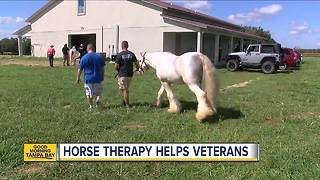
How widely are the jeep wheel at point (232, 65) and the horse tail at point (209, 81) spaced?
18.7 meters

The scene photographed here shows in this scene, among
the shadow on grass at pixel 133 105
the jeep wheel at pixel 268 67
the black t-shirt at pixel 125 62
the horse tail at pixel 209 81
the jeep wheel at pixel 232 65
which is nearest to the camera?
the horse tail at pixel 209 81

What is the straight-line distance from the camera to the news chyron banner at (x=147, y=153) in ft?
19.0

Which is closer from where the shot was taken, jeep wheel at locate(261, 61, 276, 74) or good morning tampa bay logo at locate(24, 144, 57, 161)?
good morning tampa bay logo at locate(24, 144, 57, 161)

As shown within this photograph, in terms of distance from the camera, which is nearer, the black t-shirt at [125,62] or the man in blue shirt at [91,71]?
the man in blue shirt at [91,71]

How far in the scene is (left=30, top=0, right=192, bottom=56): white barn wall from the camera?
31.6m

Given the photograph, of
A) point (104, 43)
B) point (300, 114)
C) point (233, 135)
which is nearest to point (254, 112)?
point (300, 114)

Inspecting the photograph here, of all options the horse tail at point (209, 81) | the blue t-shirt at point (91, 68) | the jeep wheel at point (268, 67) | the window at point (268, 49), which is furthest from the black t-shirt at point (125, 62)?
the window at point (268, 49)

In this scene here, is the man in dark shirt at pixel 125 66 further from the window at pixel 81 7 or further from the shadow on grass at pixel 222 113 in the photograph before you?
the window at pixel 81 7

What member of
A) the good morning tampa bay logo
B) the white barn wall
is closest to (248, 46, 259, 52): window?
the white barn wall

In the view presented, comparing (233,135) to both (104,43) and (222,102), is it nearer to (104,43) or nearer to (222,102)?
(222,102)

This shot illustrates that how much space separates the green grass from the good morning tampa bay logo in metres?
0.12

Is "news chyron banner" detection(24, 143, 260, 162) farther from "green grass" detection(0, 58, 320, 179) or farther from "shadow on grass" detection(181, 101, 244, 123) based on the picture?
"shadow on grass" detection(181, 101, 244, 123)

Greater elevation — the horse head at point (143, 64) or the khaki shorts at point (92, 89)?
Answer: the horse head at point (143, 64)

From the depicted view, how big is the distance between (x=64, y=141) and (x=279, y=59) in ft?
68.8
